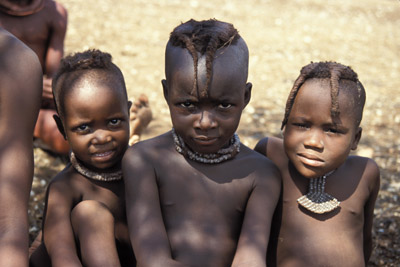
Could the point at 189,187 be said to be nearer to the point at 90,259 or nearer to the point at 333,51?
the point at 90,259

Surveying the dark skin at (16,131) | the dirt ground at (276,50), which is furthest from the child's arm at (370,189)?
the dark skin at (16,131)

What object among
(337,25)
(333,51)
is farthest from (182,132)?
(337,25)

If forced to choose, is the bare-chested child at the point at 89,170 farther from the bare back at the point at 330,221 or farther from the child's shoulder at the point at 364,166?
the child's shoulder at the point at 364,166

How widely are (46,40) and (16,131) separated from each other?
7.31ft

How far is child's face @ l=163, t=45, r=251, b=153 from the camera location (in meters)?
2.46

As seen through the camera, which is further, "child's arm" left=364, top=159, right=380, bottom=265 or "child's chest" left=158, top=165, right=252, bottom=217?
"child's arm" left=364, top=159, right=380, bottom=265

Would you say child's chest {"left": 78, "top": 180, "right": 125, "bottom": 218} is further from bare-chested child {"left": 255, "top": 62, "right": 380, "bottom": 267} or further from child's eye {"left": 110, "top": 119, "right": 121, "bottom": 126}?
bare-chested child {"left": 255, "top": 62, "right": 380, "bottom": 267}

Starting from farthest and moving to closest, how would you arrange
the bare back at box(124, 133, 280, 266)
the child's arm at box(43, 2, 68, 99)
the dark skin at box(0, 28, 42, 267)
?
the child's arm at box(43, 2, 68, 99) < the bare back at box(124, 133, 280, 266) < the dark skin at box(0, 28, 42, 267)

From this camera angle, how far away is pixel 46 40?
4473 millimetres

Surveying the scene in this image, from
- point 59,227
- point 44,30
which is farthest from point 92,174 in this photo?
point 44,30

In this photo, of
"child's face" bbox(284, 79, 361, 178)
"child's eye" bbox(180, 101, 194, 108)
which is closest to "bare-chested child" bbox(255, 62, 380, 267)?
"child's face" bbox(284, 79, 361, 178)

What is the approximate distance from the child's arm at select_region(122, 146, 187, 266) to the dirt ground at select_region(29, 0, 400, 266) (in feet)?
4.48

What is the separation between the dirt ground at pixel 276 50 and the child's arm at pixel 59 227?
1.00 meters

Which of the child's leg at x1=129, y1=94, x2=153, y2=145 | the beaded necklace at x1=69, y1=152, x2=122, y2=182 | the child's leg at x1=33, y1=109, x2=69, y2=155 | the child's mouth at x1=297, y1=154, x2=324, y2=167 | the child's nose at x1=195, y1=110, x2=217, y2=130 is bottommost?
the child's leg at x1=33, y1=109, x2=69, y2=155
